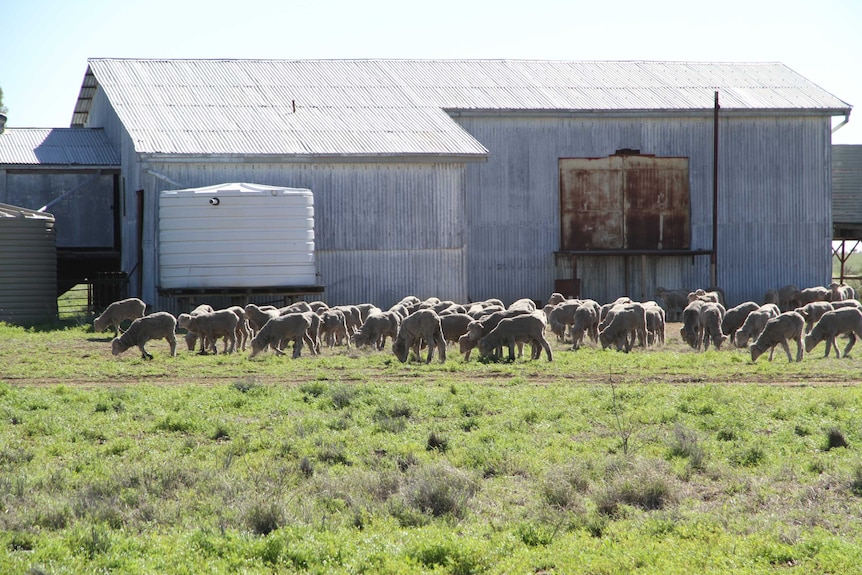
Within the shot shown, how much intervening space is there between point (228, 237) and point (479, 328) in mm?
11557

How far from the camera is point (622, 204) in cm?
3834

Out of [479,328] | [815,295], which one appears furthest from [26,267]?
[815,295]

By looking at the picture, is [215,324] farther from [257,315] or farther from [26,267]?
[26,267]

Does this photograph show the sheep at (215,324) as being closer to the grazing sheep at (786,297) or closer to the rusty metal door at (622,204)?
the rusty metal door at (622,204)

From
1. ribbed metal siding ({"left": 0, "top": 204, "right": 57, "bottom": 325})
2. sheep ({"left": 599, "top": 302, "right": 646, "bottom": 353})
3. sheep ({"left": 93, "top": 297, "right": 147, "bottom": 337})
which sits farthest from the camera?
ribbed metal siding ({"left": 0, "top": 204, "right": 57, "bottom": 325})

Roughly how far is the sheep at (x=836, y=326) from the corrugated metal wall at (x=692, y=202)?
1469 centimetres

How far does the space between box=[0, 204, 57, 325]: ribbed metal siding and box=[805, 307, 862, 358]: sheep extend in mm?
21543

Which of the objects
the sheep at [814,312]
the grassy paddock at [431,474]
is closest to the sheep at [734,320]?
the sheep at [814,312]

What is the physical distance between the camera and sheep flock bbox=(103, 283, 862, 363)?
72.5 feet

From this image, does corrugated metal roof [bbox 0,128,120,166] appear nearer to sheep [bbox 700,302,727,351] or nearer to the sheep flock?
the sheep flock

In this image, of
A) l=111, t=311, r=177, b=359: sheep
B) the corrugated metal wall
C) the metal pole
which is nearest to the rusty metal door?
the corrugated metal wall

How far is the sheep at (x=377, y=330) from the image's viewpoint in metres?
23.8

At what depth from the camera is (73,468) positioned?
40.8ft

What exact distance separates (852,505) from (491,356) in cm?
A: 1157
